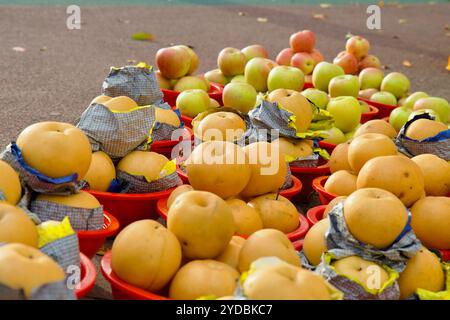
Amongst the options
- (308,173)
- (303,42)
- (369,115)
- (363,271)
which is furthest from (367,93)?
(363,271)

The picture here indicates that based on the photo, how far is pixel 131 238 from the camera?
6.72ft

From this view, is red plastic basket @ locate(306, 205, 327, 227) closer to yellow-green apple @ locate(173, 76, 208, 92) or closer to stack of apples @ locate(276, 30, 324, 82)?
yellow-green apple @ locate(173, 76, 208, 92)

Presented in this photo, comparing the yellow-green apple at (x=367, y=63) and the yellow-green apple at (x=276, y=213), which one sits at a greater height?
the yellow-green apple at (x=367, y=63)

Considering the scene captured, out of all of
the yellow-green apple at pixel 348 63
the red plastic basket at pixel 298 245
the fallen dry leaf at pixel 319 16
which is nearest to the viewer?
the red plastic basket at pixel 298 245

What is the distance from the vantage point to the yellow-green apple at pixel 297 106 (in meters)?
3.38

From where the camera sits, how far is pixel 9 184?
7.30 ft

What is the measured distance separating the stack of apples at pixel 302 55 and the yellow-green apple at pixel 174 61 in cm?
97

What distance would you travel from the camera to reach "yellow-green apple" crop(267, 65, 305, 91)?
165 inches

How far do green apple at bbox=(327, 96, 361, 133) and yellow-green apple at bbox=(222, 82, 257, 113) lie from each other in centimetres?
43

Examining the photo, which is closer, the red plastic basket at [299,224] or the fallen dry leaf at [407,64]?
the red plastic basket at [299,224]

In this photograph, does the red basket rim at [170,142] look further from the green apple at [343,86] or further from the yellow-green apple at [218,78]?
the yellow-green apple at [218,78]

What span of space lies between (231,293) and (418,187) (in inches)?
35.6

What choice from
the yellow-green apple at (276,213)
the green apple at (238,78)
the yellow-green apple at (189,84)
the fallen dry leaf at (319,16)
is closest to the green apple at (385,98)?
the green apple at (238,78)
